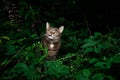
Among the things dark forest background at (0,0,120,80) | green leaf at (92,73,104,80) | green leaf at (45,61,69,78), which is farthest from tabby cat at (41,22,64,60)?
green leaf at (92,73,104,80)

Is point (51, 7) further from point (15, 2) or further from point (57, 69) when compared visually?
point (57, 69)

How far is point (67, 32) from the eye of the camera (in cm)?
743

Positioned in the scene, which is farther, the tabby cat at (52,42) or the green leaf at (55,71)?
the tabby cat at (52,42)


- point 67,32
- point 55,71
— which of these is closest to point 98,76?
point 55,71

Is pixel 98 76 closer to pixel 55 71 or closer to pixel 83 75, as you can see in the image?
pixel 83 75

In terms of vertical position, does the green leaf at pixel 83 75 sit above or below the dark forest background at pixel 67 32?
below

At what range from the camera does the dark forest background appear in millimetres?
2658

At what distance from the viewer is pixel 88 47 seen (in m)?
3.50

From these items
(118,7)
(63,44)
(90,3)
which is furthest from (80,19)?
(63,44)

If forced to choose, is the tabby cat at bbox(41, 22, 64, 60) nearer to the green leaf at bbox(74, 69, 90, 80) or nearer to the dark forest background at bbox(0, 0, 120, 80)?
the dark forest background at bbox(0, 0, 120, 80)

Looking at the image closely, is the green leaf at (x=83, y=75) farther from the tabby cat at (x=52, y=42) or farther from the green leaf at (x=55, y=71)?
the tabby cat at (x=52, y=42)

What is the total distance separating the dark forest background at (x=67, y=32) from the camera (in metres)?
2.66

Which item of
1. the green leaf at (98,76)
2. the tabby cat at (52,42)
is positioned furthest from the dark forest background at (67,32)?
the tabby cat at (52,42)

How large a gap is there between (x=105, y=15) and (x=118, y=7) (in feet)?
1.80
